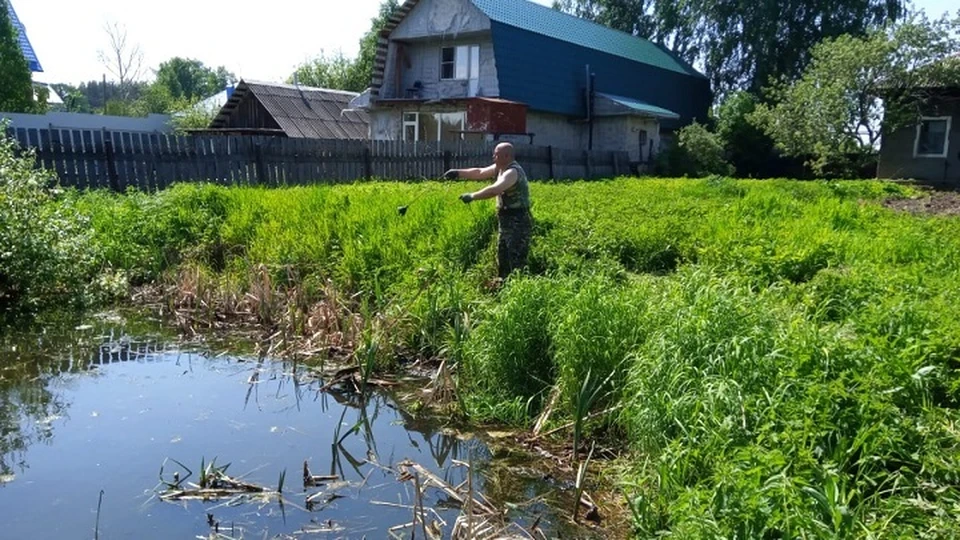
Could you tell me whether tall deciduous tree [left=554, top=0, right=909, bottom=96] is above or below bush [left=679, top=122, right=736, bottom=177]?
above

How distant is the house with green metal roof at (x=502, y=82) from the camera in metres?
24.7

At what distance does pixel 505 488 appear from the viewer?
489 centimetres

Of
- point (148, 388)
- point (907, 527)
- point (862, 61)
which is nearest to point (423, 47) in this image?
point (862, 61)

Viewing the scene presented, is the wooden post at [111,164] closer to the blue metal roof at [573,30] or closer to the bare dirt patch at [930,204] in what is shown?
the bare dirt patch at [930,204]

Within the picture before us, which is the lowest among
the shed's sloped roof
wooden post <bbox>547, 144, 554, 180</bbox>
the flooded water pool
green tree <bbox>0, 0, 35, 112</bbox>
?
the flooded water pool

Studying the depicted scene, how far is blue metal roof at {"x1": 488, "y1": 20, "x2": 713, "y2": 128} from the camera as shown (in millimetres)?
25005

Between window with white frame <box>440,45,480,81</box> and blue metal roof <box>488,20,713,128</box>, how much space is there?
1224 mm

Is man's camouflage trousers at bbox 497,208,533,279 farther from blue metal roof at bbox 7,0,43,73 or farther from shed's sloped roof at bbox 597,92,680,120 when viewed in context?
blue metal roof at bbox 7,0,43,73

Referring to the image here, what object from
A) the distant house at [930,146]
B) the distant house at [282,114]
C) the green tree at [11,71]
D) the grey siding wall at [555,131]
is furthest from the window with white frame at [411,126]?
the distant house at [930,146]

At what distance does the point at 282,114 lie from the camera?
26.9m

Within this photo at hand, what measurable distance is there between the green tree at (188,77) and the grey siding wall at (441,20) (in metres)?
50.2

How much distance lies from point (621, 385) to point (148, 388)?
4.09 metres

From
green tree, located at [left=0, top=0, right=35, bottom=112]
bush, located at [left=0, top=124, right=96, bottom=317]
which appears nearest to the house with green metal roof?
green tree, located at [left=0, top=0, right=35, bottom=112]

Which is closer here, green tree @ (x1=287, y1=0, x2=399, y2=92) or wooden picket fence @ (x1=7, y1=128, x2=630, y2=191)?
wooden picket fence @ (x1=7, y1=128, x2=630, y2=191)
